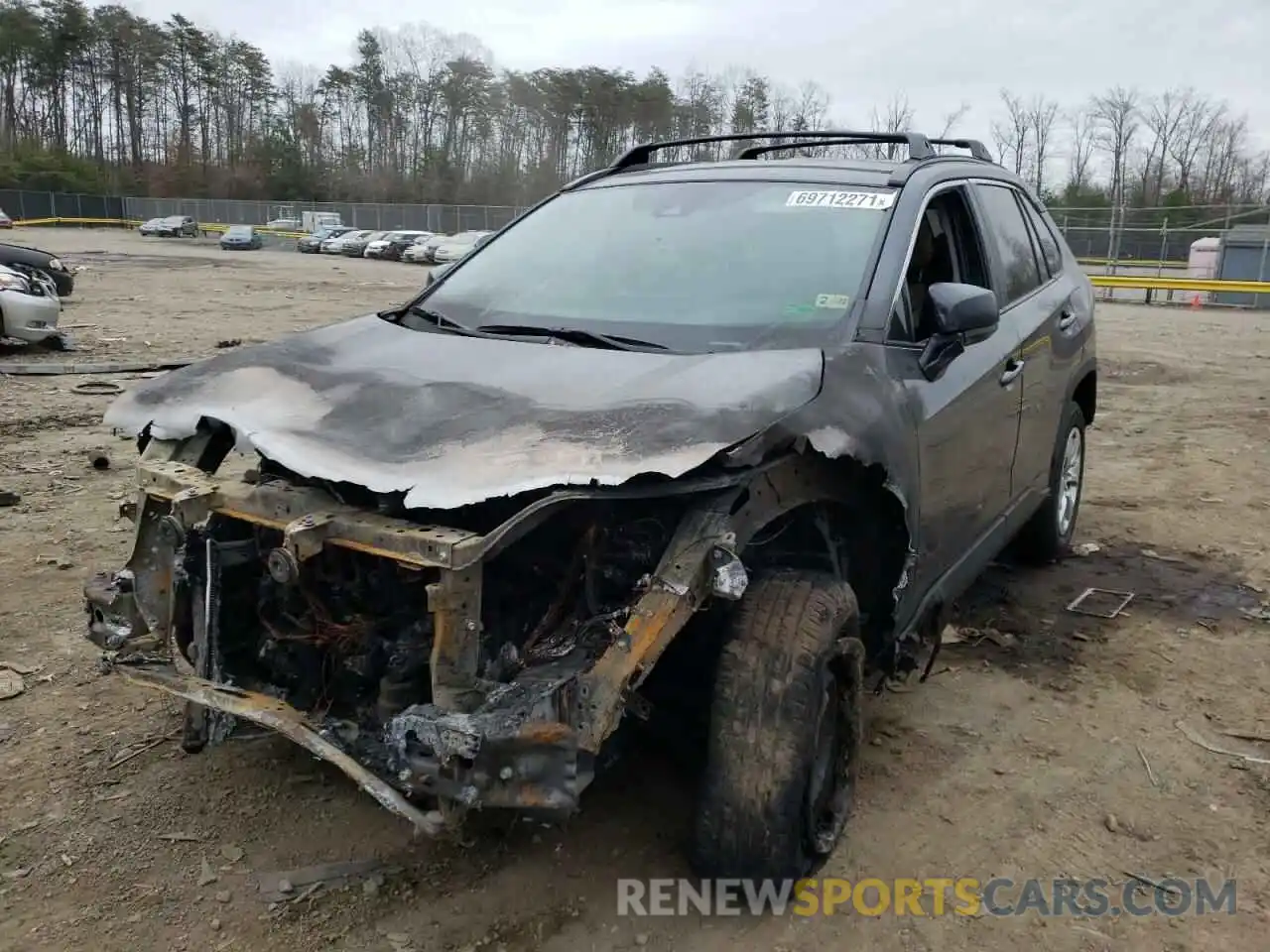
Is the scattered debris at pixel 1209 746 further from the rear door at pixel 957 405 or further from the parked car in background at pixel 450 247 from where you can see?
the parked car in background at pixel 450 247

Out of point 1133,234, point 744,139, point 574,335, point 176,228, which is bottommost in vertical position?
point 574,335

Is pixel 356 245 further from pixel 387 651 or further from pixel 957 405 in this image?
pixel 387 651

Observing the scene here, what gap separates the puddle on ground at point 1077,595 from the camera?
4.59 meters

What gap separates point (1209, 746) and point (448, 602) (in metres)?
2.86

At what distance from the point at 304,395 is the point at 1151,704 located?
3.27 m

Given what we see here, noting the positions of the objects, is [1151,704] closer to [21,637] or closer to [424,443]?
[424,443]

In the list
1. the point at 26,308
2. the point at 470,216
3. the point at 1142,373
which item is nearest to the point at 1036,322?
the point at 1142,373

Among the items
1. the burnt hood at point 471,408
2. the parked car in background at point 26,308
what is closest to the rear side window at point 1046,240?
the burnt hood at point 471,408

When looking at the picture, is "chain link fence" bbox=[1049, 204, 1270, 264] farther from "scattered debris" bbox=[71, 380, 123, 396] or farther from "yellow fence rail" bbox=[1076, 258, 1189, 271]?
"scattered debris" bbox=[71, 380, 123, 396]

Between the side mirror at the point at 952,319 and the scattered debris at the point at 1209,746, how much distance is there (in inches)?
65.8

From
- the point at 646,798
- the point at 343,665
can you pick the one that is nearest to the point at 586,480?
the point at 343,665

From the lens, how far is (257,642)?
9.75 feet

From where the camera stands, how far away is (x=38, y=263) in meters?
13.9

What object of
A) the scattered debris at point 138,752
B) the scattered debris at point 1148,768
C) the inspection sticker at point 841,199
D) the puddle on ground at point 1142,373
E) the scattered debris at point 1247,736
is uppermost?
the inspection sticker at point 841,199
